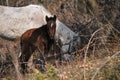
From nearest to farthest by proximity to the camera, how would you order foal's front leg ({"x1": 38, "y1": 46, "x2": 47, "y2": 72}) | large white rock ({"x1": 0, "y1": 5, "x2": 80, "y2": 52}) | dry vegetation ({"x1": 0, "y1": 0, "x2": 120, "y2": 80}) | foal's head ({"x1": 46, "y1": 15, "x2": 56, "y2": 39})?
1. dry vegetation ({"x1": 0, "y1": 0, "x2": 120, "y2": 80})
2. foal's front leg ({"x1": 38, "y1": 46, "x2": 47, "y2": 72})
3. foal's head ({"x1": 46, "y1": 15, "x2": 56, "y2": 39})
4. large white rock ({"x1": 0, "y1": 5, "x2": 80, "y2": 52})

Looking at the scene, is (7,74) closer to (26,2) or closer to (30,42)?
(30,42)

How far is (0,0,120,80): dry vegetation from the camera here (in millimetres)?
5949

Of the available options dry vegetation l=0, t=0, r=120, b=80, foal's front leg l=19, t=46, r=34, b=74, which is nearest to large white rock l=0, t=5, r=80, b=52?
dry vegetation l=0, t=0, r=120, b=80

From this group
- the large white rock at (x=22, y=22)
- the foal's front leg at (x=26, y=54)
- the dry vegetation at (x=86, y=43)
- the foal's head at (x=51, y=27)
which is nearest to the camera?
the dry vegetation at (x=86, y=43)

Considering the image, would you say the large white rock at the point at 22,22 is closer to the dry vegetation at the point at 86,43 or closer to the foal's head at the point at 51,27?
the dry vegetation at the point at 86,43

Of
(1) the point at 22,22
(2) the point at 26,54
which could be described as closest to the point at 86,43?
(2) the point at 26,54

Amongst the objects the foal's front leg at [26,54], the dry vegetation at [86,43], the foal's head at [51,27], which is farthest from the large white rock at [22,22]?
the foal's head at [51,27]

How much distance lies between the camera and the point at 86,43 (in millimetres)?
11359

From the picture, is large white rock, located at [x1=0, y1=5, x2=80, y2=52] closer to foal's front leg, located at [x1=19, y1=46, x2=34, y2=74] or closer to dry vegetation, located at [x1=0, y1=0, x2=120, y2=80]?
dry vegetation, located at [x1=0, y1=0, x2=120, y2=80]

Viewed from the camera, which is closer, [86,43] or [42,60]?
[42,60]

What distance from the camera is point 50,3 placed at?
49.9ft

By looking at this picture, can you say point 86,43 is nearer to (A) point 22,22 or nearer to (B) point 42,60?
(A) point 22,22

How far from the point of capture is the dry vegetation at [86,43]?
234 inches

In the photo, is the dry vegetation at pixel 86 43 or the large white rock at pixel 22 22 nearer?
the dry vegetation at pixel 86 43
